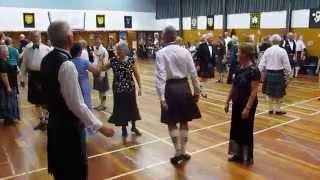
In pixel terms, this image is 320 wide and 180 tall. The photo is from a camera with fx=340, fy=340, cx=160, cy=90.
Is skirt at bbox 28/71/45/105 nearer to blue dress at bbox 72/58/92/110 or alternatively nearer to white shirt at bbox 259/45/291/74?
blue dress at bbox 72/58/92/110

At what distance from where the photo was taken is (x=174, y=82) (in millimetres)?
3814

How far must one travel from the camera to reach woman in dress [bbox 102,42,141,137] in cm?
488

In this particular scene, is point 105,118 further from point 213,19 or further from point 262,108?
point 213,19

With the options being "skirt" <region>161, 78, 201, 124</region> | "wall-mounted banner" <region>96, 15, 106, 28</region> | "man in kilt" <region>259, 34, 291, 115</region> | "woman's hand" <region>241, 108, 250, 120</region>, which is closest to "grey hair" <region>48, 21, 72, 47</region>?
"skirt" <region>161, 78, 201, 124</region>

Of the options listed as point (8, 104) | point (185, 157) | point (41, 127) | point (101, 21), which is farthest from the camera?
point (101, 21)

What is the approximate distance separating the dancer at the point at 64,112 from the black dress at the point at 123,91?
2491 millimetres

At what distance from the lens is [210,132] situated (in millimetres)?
5266

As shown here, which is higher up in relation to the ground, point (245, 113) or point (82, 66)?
point (82, 66)

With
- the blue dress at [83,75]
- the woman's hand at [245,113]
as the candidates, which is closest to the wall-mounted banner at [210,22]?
the blue dress at [83,75]

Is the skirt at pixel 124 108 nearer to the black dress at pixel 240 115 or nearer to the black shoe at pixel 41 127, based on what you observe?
the black shoe at pixel 41 127

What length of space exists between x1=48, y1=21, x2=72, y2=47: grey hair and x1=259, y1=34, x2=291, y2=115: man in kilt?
453 centimetres

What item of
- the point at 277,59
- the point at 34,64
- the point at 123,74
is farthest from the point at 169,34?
the point at 277,59

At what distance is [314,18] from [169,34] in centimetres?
1112

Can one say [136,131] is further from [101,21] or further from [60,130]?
[101,21]
